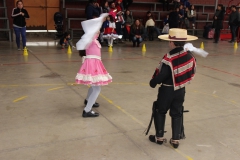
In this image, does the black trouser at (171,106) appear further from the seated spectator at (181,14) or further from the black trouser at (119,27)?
the seated spectator at (181,14)

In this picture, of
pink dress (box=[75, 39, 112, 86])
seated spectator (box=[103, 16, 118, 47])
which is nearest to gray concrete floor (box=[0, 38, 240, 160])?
pink dress (box=[75, 39, 112, 86])

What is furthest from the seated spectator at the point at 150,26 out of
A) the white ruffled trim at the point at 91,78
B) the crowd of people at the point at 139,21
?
the white ruffled trim at the point at 91,78

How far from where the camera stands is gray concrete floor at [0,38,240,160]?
139 inches

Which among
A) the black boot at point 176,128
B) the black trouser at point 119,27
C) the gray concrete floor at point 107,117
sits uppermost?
the black trouser at point 119,27

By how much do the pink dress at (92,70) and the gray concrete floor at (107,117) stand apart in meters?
0.62

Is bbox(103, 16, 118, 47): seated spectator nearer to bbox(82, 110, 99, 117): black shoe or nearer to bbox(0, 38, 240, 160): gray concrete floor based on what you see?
bbox(0, 38, 240, 160): gray concrete floor

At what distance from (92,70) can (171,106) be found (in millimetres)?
1429

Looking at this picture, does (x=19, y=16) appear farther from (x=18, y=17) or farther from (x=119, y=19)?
(x=119, y=19)

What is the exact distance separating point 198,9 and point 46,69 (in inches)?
565

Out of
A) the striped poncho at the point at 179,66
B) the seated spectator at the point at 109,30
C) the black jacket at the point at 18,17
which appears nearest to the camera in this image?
the striped poncho at the point at 179,66

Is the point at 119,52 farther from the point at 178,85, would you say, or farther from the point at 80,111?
the point at 178,85

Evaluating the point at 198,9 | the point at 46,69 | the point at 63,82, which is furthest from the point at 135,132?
the point at 198,9

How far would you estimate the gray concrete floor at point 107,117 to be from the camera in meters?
3.53

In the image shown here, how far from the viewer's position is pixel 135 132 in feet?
13.4
